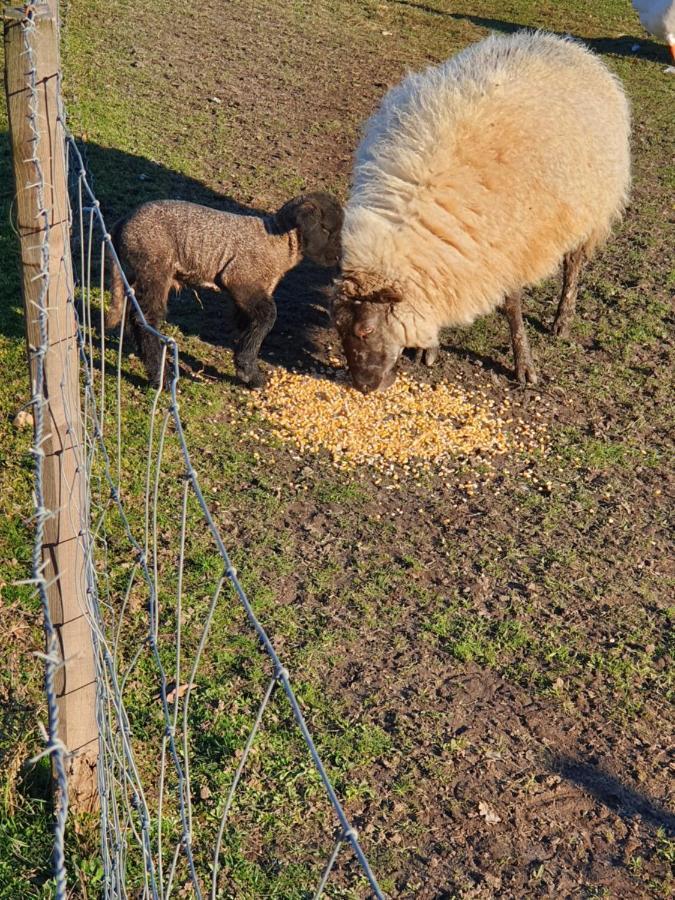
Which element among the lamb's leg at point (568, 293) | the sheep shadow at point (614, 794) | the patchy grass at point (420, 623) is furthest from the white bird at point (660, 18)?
the sheep shadow at point (614, 794)

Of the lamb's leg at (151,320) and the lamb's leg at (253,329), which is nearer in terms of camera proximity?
the lamb's leg at (151,320)

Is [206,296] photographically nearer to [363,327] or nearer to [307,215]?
[307,215]

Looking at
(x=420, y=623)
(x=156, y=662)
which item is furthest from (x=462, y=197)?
(x=156, y=662)

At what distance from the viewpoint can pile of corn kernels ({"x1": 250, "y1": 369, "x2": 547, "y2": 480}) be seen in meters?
5.84

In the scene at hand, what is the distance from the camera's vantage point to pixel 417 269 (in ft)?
19.3

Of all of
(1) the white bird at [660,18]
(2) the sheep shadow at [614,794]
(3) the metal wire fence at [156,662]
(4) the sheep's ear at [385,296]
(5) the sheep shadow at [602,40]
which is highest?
(1) the white bird at [660,18]

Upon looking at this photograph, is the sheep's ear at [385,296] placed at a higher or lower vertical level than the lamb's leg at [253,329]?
higher

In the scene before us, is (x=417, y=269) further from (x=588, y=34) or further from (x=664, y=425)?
(x=588, y=34)

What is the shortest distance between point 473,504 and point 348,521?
73 cm

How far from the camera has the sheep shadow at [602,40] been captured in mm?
14750

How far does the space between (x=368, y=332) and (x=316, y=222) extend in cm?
74

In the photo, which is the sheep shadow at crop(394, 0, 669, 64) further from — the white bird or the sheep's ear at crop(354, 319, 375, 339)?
the sheep's ear at crop(354, 319, 375, 339)

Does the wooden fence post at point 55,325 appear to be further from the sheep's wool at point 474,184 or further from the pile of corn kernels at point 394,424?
the sheep's wool at point 474,184

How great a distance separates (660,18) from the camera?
13859mm
